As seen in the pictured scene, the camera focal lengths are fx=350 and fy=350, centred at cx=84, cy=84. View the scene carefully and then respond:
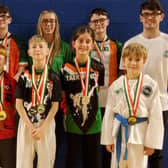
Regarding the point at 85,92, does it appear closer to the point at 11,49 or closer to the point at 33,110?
the point at 33,110

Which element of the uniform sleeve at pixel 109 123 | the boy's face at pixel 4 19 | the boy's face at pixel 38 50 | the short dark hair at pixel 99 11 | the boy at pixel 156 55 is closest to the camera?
the uniform sleeve at pixel 109 123

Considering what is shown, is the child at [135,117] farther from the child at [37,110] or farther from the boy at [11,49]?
the boy at [11,49]

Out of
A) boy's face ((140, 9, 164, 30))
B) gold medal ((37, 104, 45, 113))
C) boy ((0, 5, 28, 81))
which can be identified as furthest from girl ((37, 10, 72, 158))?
boy's face ((140, 9, 164, 30))

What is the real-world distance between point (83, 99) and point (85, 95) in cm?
4

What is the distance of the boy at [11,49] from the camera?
130 inches

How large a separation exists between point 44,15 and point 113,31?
80 cm

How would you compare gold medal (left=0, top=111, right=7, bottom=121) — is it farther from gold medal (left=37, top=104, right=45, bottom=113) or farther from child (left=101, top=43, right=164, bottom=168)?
child (left=101, top=43, right=164, bottom=168)

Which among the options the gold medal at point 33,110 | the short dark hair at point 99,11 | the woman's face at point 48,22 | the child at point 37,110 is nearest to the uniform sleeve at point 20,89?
the child at point 37,110

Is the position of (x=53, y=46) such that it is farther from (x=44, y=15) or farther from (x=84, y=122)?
(x=84, y=122)

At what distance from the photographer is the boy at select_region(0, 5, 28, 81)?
3.29 meters

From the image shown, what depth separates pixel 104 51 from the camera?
3.42m

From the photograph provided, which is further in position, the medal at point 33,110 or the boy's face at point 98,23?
the boy's face at point 98,23

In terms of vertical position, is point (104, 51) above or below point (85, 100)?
above

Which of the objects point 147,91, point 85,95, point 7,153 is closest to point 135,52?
point 147,91
